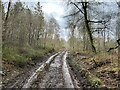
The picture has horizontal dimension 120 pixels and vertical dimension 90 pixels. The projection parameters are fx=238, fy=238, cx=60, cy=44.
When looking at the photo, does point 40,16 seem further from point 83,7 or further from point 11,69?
point 11,69

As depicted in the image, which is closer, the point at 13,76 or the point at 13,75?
the point at 13,76

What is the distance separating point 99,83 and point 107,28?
17.0 metres

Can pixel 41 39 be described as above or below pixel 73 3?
below

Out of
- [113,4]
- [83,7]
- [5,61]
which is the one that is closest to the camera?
[5,61]

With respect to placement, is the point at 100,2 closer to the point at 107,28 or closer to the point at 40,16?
the point at 107,28

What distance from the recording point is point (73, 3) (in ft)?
98.3

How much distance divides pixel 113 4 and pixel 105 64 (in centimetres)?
1097

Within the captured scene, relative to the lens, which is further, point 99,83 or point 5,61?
point 5,61

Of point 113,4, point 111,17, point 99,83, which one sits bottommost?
point 99,83

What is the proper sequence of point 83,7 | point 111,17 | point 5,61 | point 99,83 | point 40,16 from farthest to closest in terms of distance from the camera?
point 40,16, point 83,7, point 111,17, point 5,61, point 99,83

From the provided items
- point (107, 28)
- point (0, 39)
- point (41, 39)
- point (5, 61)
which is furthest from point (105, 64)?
point (41, 39)

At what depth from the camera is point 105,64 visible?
19250 millimetres

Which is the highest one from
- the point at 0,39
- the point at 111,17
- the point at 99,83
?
the point at 111,17

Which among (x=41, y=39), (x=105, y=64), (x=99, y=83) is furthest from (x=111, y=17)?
(x=41, y=39)
